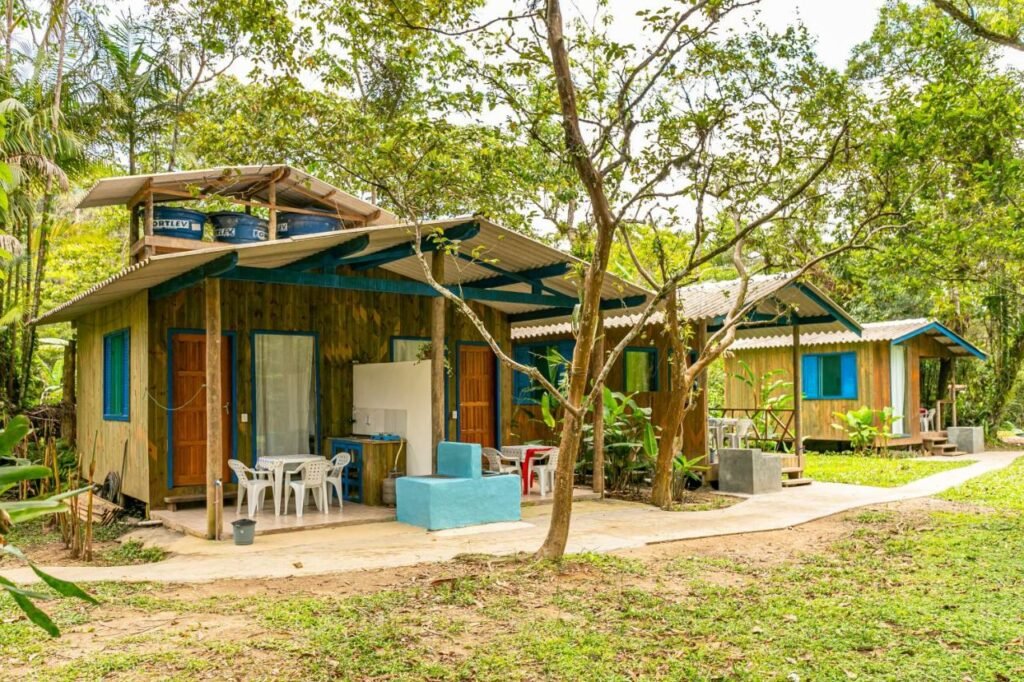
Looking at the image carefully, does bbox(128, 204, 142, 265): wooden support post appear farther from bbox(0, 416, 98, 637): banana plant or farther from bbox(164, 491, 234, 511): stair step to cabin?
bbox(0, 416, 98, 637): banana plant

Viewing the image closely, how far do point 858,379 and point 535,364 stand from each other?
701 centimetres

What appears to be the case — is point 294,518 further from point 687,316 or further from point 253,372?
point 687,316

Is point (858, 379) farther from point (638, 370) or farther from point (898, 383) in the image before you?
point (638, 370)

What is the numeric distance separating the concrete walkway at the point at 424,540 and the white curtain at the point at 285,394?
6.55ft

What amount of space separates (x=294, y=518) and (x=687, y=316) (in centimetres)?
553

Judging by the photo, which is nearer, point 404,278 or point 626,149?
point 626,149

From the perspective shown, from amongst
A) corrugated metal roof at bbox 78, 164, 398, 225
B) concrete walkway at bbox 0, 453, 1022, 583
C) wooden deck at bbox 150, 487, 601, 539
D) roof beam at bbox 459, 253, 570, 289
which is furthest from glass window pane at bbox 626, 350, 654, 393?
wooden deck at bbox 150, 487, 601, 539

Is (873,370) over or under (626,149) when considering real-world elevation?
under

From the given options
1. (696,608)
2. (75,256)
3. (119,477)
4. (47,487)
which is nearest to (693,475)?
(696,608)

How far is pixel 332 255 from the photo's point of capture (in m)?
8.86

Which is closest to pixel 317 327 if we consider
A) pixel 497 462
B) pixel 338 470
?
pixel 338 470

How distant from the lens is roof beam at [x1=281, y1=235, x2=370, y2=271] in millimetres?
A: 8460

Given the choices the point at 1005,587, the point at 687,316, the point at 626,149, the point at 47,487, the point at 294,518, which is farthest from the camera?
the point at 687,316

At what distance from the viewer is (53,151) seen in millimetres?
12742
